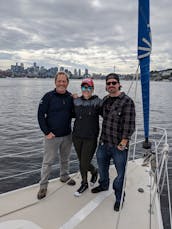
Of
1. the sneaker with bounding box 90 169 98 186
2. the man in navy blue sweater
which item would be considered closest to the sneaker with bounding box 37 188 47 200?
the man in navy blue sweater

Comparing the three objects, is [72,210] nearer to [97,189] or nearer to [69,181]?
[97,189]

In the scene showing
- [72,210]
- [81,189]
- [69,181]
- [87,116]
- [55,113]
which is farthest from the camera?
[69,181]

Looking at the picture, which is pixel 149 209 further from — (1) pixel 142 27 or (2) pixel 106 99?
(1) pixel 142 27

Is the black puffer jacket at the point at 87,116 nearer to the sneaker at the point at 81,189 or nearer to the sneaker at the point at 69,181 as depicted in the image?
the sneaker at the point at 81,189

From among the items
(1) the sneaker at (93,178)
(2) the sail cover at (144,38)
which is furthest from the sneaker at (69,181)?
(2) the sail cover at (144,38)

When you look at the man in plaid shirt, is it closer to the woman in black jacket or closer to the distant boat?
the woman in black jacket

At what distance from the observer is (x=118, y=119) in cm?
393

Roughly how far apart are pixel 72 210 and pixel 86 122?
144cm

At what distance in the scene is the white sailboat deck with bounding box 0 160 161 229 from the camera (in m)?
3.64

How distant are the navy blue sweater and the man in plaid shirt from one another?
2.36 feet

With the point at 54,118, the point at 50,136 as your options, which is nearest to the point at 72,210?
the point at 50,136

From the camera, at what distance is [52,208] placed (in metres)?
4.08

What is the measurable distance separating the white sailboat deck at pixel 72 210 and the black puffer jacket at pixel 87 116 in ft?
3.79

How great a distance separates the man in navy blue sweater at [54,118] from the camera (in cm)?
435
